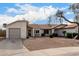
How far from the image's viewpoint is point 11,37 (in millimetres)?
13523

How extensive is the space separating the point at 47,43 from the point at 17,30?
2.85ft

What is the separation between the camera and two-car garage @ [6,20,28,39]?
13.5m

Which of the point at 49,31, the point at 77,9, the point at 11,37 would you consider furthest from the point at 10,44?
the point at 77,9

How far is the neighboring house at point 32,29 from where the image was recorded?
1346cm

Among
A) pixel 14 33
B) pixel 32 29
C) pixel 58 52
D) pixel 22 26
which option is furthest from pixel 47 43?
pixel 14 33

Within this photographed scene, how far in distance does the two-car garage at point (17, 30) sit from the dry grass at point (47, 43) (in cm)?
24

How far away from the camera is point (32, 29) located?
13.5 m

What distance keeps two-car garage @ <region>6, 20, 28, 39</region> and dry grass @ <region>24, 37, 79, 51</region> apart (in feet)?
0.78

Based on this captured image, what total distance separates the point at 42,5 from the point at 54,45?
111 cm

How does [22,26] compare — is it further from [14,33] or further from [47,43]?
[47,43]

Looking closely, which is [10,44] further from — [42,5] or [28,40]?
[42,5]

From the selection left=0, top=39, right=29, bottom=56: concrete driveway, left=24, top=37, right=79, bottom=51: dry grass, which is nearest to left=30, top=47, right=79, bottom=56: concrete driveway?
left=24, top=37, right=79, bottom=51: dry grass

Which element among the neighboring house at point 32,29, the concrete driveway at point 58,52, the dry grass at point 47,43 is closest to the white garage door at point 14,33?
the neighboring house at point 32,29

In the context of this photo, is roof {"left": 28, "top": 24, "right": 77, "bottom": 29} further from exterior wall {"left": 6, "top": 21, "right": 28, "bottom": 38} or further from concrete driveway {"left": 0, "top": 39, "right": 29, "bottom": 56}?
concrete driveway {"left": 0, "top": 39, "right": 29, "bottom": 56}
